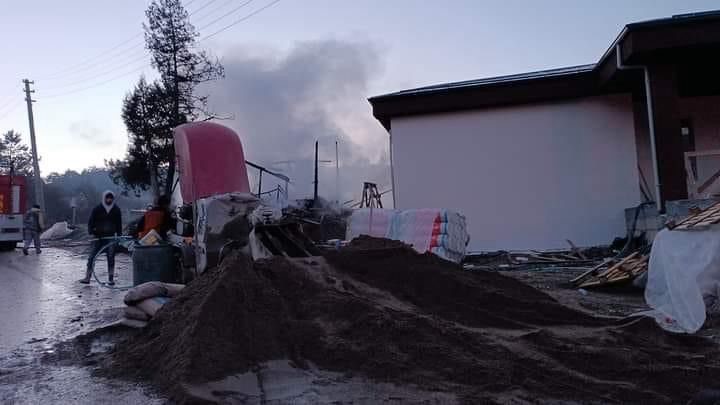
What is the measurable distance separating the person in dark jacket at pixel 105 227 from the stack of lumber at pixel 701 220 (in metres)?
8.90

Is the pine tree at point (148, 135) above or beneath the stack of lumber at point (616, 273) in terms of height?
above

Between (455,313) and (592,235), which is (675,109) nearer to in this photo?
(592,235)

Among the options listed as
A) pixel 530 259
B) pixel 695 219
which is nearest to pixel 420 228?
pixel 530 259

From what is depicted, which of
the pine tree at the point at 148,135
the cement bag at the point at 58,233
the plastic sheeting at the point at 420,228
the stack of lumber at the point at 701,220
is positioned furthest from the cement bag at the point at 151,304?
the cement bag at the point at 58,233

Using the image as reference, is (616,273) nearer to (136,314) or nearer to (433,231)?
(433,231)

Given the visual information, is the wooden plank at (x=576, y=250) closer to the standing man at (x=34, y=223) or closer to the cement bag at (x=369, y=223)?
the cement bag at (x=369, y=223)

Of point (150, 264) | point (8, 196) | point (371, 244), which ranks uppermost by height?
point (8, 196)

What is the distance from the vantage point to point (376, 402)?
4109 mm

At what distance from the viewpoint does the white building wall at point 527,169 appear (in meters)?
14.0

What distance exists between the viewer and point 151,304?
6.60m

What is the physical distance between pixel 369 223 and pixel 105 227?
4817mm

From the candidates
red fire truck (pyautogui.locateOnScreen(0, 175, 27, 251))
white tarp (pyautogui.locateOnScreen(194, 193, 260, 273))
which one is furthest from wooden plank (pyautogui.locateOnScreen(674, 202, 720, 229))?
red fire truck (pyautogui.locateOnScreen(0, 175, 27, 251))

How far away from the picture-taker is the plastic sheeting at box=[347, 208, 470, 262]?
1137 cm

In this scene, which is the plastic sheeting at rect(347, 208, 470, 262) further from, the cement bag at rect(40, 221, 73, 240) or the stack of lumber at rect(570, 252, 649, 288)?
the cement bag at rect(40, 221, 73, 240)
